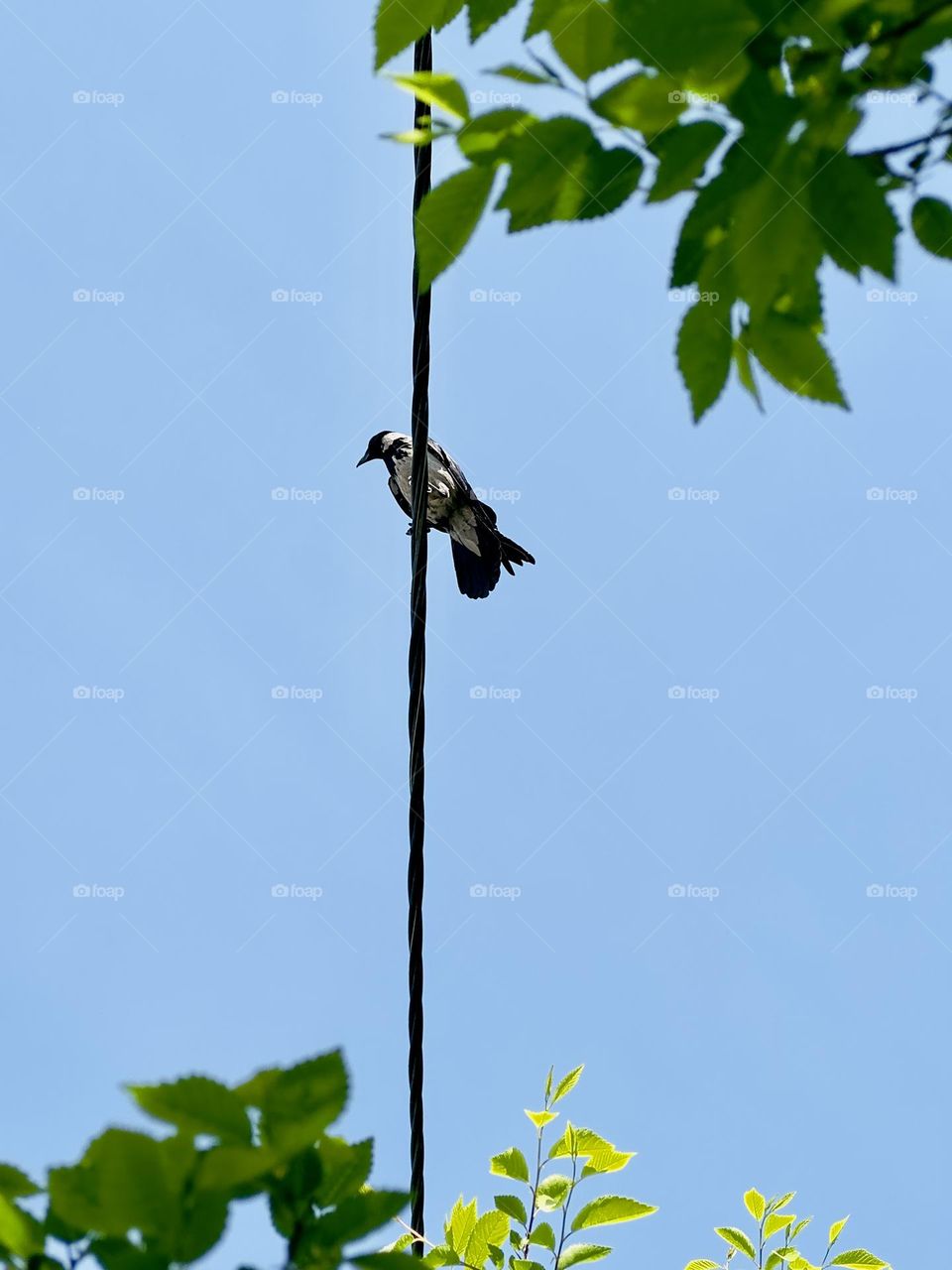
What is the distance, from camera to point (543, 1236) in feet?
7.77

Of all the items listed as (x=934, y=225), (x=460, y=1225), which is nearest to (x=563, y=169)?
(x=934, y=225)

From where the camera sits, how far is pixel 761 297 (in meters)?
1.00

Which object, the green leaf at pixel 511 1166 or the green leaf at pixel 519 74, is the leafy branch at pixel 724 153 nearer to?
the green leaf at pixel 519 74

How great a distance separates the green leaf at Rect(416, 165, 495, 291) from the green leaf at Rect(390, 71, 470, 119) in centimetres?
6

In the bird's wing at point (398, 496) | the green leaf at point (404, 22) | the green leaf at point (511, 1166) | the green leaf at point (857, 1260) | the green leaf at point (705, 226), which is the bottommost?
the green leaf at point (857, 1260)

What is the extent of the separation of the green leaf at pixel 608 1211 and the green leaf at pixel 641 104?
2046 millimetres

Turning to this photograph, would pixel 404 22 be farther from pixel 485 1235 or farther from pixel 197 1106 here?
pixel 485 1235

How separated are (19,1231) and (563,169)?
1014mm

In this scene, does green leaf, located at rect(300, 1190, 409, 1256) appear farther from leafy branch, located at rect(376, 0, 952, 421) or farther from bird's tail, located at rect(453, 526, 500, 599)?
bird's tail, located at rect(453, 526, 500, 599)

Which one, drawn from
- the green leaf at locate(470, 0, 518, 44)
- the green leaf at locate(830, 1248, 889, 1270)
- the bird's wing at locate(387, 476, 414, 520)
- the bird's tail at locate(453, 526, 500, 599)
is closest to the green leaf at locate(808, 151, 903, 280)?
the green leaf at locate(470, 0, 518, 44)

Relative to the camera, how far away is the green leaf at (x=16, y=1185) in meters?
0.95

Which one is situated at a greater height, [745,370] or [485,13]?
[485,13]

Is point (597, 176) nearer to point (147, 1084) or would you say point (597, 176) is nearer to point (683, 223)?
point (683, 223)

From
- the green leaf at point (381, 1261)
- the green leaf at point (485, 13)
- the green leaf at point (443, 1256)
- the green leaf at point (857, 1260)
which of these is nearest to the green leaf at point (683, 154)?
the green leaf at point (485, 13)
